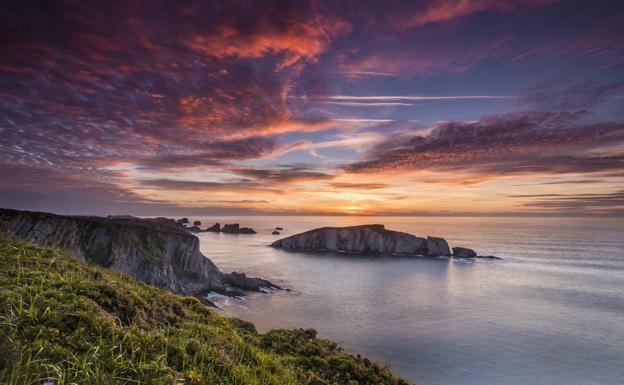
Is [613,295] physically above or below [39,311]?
below

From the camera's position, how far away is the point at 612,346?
142 ft

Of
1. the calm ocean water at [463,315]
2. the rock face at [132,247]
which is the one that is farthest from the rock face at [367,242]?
the rock face at [132,247]

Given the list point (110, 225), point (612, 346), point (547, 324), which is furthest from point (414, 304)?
point (110, 225)

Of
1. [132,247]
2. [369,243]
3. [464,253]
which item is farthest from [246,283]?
[464,253]

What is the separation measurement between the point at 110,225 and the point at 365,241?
10975cm

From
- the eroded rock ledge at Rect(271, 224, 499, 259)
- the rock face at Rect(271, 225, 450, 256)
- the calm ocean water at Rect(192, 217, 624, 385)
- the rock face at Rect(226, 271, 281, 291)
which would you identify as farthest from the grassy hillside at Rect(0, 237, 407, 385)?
the rock face at Rect(271, 225, 450, 256)

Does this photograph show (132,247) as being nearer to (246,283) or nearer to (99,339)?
(246,283)

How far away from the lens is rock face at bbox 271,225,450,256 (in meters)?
132

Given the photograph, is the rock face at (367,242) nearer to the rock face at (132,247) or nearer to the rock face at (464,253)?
the rock face at (464,253)

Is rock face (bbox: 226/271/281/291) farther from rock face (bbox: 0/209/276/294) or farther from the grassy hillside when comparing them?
the grassy hillside

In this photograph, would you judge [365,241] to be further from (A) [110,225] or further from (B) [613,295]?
(A) [110,225]

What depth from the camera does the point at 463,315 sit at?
55156mm

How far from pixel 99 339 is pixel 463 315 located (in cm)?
6147

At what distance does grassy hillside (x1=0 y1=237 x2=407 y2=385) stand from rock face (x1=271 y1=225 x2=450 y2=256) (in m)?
131
